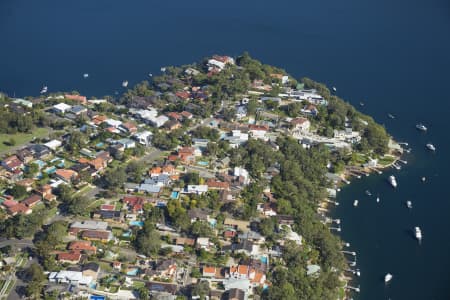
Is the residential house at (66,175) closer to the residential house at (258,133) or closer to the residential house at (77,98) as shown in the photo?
the residential house at (77,98)

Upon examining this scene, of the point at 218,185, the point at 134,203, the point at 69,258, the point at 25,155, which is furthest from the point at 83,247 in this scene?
the point at 25,155

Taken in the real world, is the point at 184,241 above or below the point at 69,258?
above

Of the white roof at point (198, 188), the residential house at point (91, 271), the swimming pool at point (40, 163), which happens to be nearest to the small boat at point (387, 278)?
the white roof at point (198, 188)

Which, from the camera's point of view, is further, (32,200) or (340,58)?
(340,58)

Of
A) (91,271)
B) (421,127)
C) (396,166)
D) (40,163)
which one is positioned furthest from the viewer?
(421,127)

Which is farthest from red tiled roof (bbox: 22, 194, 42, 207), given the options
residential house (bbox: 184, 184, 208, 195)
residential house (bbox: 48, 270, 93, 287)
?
residential house (bbox: 184, 184, 208, 195)

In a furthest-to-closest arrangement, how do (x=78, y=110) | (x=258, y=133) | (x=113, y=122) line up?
(x=78, y=110) → (x=113, y=122) → (x=258, y=133)

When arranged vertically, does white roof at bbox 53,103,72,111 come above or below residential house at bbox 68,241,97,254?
above

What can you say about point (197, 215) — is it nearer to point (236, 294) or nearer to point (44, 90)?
point (236, 294)

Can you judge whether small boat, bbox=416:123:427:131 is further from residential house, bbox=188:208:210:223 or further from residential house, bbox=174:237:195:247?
residential house, bbox=174:237:195:247
